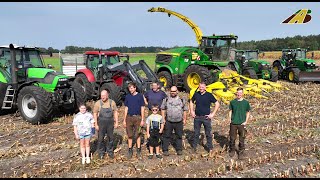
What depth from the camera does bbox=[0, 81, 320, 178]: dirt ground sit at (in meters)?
5.75

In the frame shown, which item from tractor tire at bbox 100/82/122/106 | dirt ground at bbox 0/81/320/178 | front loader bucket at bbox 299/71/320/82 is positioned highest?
front loader bucket at bbox 299/71/320/82

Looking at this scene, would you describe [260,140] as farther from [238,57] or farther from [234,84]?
[238,57]

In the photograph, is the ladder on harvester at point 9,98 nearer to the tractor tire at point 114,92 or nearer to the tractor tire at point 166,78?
the tractor tire at point 114,92

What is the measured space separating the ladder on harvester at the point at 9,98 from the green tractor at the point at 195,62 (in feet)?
26.1

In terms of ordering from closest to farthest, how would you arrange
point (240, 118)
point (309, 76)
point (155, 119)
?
point (155, 119) < point (240, 118) < point (309, 76)

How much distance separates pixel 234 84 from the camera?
14977 millimetres

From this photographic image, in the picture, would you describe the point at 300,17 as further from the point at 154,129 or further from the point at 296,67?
the point at 154,129

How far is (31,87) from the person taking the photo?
8.98 metres

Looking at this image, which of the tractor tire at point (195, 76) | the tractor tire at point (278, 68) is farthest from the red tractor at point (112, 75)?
the tractor tire at point (278, 68)

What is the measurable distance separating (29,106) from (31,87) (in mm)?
608

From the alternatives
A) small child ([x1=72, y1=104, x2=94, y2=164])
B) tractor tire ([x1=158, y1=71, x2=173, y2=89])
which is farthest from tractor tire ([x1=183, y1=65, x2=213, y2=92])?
small child ([x1=72, y1=104, x2=94, y2=164])

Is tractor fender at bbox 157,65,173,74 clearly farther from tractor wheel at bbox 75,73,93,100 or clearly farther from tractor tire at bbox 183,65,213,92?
tractor wheel at bbox 75,73,93,100

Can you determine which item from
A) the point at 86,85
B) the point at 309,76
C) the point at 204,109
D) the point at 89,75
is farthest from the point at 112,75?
the point at 309,76

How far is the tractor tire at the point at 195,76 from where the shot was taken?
1424 centimetres
